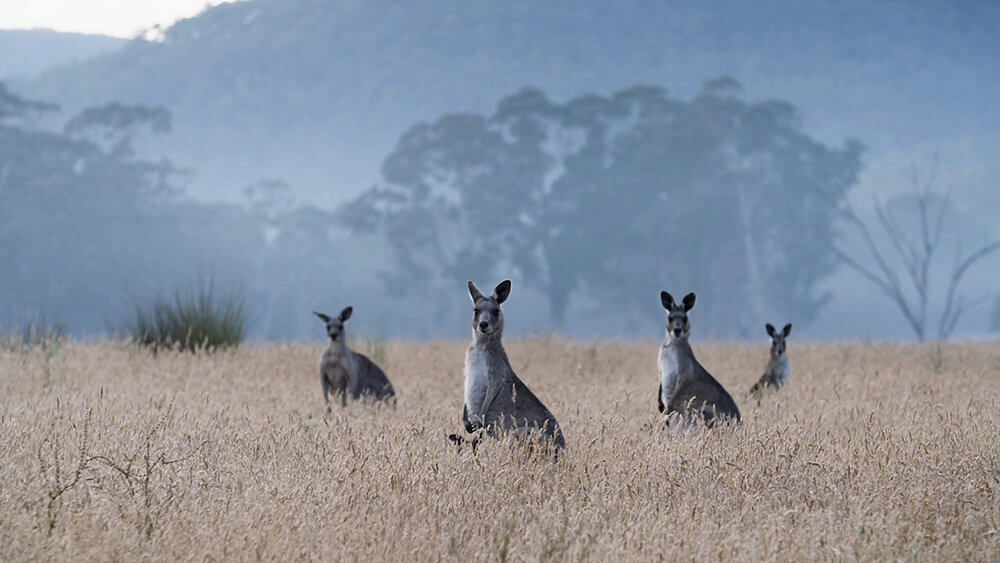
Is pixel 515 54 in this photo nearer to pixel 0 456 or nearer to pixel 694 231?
pixel 694 231

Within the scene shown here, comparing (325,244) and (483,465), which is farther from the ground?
(325,244)

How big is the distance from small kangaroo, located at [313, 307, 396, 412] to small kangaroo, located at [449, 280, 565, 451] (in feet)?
14.0

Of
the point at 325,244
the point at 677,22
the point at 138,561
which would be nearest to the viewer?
the point at 138,561

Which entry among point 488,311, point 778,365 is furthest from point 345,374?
point 778,365

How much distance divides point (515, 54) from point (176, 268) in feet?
235

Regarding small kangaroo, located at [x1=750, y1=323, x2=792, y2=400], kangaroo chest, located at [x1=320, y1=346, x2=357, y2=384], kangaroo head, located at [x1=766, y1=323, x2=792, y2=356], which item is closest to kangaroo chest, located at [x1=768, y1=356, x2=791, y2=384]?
small kangaroo, located at [x1=750, y1=323, x2=792, y2=400]

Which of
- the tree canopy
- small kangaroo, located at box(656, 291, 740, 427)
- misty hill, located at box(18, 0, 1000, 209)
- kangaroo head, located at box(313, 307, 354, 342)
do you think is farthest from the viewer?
misty hill, located at box(18, 0, 1000, 209)

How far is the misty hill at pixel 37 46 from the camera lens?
463 ft

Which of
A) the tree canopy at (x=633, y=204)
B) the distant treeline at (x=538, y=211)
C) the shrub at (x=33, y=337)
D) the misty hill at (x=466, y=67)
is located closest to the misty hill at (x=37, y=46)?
the misty hill at (x=466, y=67)

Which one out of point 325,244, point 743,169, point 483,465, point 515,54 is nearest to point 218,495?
point 483,465

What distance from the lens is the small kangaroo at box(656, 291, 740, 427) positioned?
892 cm

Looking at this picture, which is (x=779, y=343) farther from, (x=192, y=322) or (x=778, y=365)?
(x=192, y=322)

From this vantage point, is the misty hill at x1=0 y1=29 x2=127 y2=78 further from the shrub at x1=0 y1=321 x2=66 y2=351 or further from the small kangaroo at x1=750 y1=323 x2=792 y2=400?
the small kangaroo at x1=750 y1=323 x2=792 y2=400

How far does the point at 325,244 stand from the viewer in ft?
244
